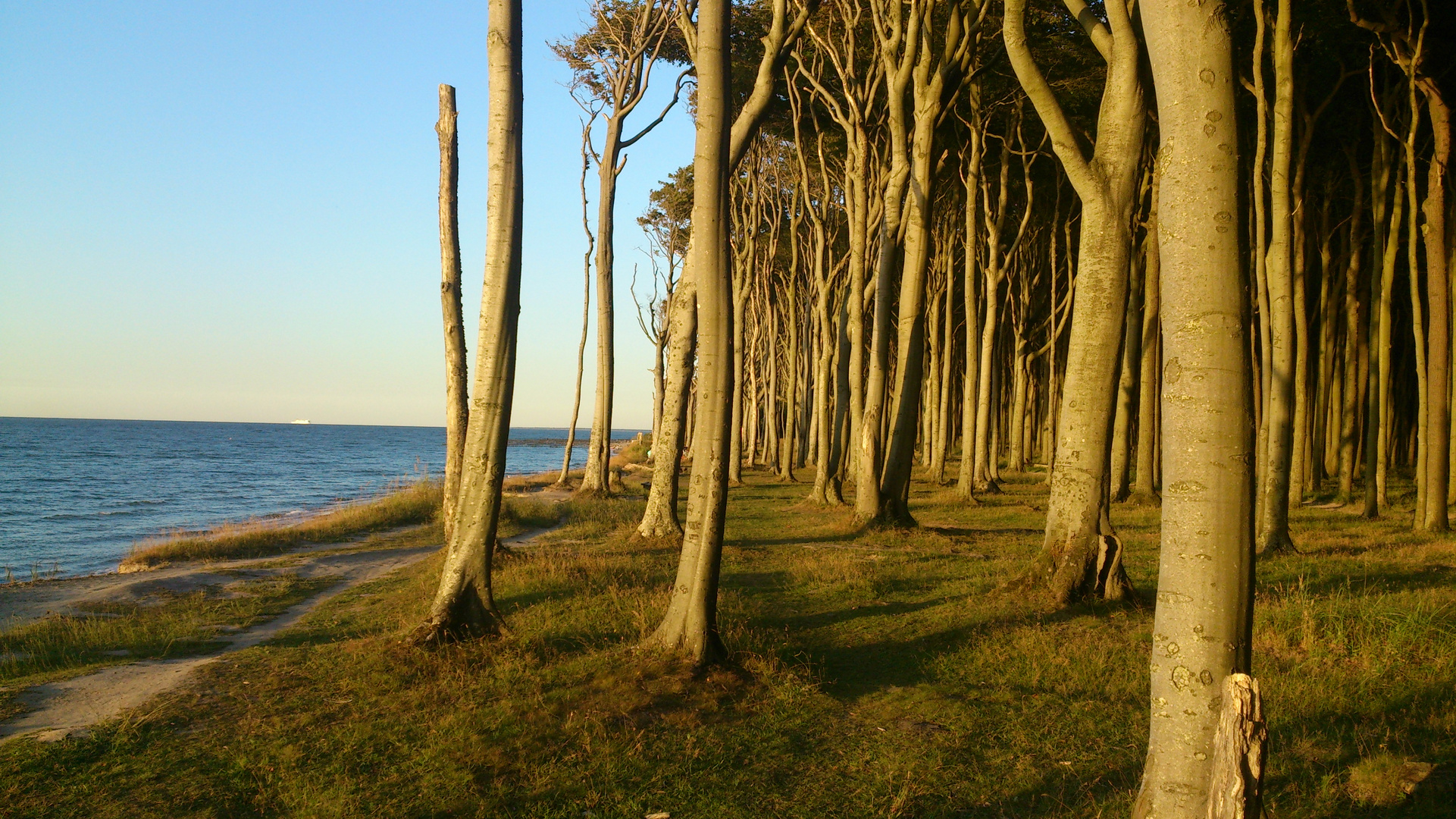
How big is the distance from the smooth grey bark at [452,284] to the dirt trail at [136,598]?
1.83 m

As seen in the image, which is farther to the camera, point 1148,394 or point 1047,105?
point 1148,394

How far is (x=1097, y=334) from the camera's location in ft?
29.6

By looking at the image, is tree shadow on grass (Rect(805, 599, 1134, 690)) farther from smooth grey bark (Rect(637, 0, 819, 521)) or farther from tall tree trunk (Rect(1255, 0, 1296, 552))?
smooth grey bark (Rect(637, 0, 819, 521))

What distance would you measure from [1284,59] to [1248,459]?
10.8m

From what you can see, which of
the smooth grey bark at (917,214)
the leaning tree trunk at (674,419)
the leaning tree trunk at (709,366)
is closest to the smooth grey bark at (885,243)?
the smooth grey bark at (917,214)

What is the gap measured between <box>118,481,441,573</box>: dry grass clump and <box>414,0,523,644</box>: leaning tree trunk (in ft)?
29.4

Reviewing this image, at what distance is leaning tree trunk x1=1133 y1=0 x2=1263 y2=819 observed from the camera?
11.0 ft

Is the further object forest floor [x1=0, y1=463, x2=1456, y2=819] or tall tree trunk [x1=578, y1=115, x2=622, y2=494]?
tall tree trunk [x1=578, y1=115, x2=622, y2=494]

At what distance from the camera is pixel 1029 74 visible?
9.84m

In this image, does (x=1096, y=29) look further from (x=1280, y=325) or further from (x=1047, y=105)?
(x=1280, y=325)

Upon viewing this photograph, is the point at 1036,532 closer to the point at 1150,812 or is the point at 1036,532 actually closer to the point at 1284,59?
the point at 1284,59

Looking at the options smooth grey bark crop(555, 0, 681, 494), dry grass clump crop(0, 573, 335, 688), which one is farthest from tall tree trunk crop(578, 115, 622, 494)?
dry grass clump crop(0, 573, 335, 688)

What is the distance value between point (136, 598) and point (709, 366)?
8186 mm

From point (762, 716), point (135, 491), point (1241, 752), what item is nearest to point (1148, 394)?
point (762, 716)
